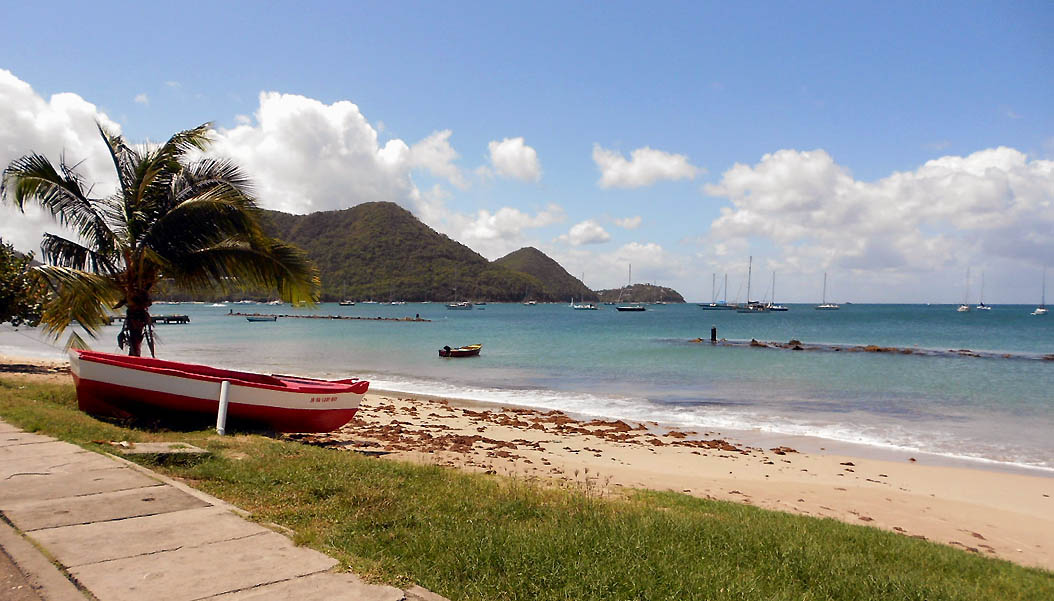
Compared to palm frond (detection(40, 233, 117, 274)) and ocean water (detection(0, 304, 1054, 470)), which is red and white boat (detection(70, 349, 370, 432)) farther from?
ocean water (detection(0, 304, 1054, 470))

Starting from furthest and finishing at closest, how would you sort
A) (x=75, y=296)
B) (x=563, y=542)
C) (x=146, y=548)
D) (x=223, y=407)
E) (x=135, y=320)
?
(x=135, y=320) < (x=75, y=296) < (x=223, y=407) < (x=563, y=542) < (x=146, y=548)

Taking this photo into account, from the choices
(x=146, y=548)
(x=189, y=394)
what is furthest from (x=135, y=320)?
(x=146, y=548)

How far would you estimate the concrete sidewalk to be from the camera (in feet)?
12.1

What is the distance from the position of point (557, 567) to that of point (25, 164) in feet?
45.5

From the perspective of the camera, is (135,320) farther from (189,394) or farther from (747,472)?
→ (747,472)

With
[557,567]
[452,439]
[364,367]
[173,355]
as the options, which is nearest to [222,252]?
[452,439]

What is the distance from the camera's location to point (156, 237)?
13.3m

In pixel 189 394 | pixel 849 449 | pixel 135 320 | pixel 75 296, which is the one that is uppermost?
pixel 75 296

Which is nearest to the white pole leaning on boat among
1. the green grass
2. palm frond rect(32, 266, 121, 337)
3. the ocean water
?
the green grass

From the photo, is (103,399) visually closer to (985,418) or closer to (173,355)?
(985,418)

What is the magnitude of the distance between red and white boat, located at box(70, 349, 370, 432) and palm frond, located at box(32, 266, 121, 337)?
4.87ft

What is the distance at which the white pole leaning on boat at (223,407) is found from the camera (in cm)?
1038

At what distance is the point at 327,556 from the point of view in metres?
4.33

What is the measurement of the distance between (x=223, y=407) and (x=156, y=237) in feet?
16.2
